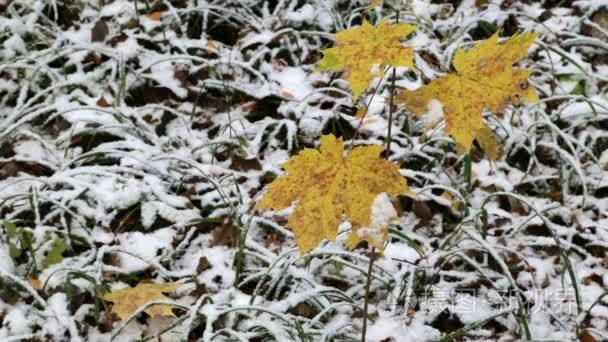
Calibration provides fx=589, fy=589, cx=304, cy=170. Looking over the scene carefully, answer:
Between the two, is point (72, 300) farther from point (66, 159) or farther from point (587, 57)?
point (587, 57)

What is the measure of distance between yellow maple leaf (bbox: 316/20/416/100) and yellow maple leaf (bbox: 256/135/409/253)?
16 cm

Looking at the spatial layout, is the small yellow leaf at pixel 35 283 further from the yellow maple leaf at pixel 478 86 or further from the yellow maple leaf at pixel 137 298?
the yellow maple leaf at pixel 478 86

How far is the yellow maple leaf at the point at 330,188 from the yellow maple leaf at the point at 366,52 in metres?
0.16

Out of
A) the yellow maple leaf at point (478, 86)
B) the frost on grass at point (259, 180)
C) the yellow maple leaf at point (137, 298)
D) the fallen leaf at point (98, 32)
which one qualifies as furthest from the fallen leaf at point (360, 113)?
the fallen leaf at point (98, 32)

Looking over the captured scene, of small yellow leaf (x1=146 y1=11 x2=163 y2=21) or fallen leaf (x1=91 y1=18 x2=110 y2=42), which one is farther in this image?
small yellow leaf (x1=146 y1=11 x2=163 y2=21)

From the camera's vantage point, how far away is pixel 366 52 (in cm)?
130

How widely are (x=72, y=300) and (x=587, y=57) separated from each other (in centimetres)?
267

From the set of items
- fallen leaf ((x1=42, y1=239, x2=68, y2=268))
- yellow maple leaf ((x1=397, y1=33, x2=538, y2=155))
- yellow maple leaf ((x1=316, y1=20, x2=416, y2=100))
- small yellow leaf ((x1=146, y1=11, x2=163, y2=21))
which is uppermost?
yellow maple leaf ((x1=316, y1=20, x2=416, y2=100))

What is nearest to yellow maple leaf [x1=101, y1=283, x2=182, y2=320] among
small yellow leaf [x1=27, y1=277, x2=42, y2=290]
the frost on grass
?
the frost on grass

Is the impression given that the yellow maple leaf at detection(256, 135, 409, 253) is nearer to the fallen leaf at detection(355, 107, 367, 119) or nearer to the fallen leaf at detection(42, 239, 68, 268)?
the fallen leaf at detection(42, 239, 68, 268)

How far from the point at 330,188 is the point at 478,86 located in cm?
42

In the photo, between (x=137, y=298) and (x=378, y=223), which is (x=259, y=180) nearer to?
(x=137, y=298)

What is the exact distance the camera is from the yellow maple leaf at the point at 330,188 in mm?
1283

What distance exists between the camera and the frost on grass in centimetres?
196
